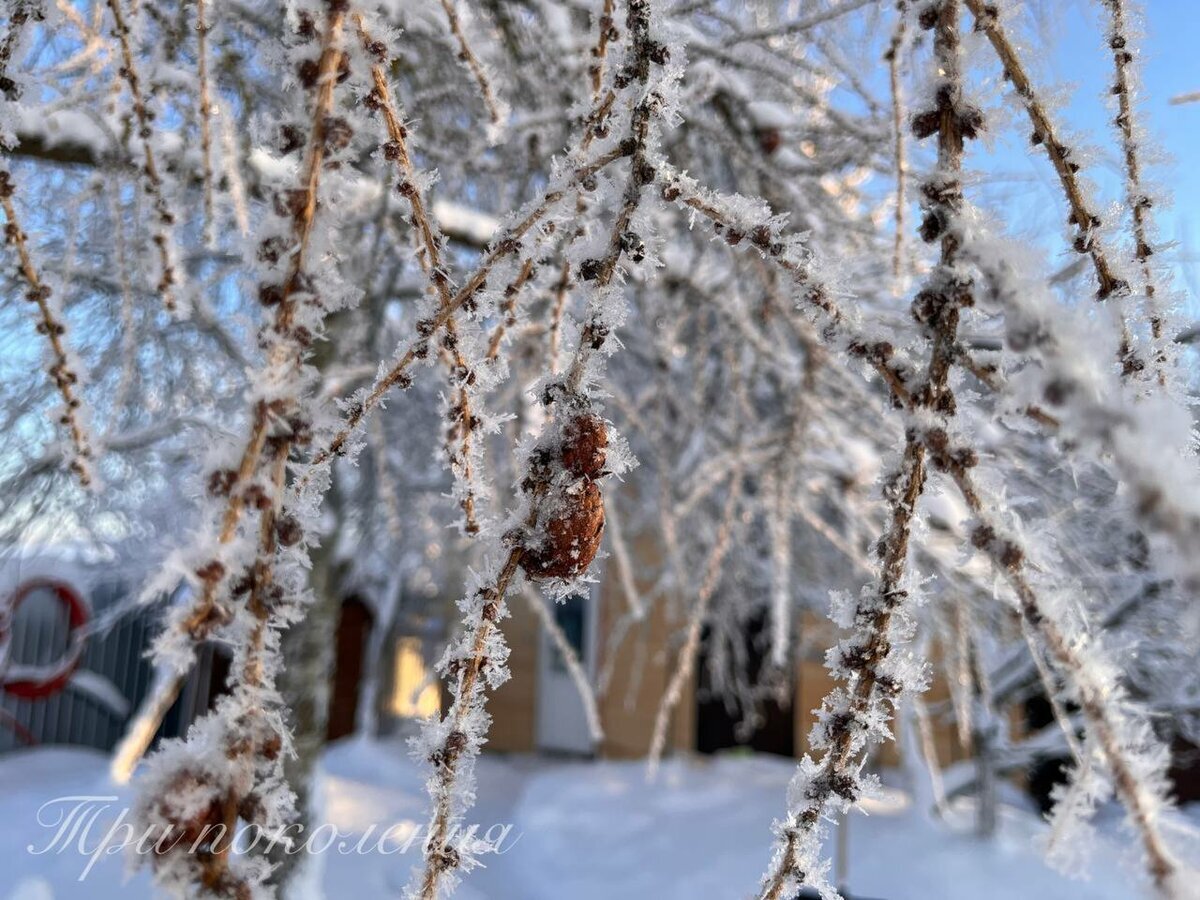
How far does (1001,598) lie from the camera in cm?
50

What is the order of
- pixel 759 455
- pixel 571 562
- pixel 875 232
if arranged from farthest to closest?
pixel 759 455 < pixel 875 232 < pixel 571 562

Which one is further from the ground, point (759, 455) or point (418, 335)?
point (759, 455)

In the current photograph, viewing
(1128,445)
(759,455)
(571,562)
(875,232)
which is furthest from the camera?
(759,455)

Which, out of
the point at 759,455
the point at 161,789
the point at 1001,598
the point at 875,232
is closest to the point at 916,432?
the point at 1001,598

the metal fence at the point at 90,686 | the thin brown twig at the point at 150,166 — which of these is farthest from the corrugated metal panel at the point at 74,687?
the thin brown twig at the point at 150,166

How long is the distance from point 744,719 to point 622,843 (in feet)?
14.3

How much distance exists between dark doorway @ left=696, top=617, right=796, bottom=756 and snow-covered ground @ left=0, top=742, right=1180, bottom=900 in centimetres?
92

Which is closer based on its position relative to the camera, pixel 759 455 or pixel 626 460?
pixel 626 460

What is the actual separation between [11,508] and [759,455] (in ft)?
8.65

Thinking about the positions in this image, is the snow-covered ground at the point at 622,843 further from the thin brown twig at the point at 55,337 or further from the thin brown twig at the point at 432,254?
the thin brown twig at the point at 55,337

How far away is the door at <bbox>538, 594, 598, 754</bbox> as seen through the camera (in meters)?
10.4

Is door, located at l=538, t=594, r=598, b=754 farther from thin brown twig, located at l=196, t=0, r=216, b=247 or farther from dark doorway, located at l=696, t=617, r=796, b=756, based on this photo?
thin brown twig, located at l=196, t=0, r=216, b=247

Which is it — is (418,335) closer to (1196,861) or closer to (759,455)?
(1196,861)

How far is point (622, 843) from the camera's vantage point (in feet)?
18.6
